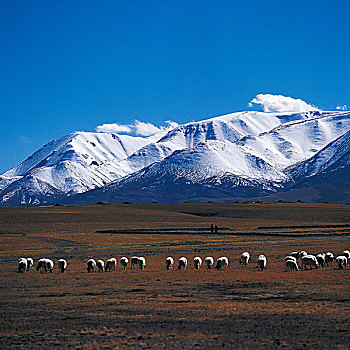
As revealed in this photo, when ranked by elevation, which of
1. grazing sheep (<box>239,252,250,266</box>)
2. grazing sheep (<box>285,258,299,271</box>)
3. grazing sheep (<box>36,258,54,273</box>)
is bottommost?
grazing sheep (<box>285,258,299,271</box>)

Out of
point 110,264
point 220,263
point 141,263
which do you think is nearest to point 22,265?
point 110,264

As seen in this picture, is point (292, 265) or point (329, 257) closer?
point (292, 265)

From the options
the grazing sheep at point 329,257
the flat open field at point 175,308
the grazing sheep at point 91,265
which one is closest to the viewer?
the flat open field at point 175,308

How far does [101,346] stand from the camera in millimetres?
13570

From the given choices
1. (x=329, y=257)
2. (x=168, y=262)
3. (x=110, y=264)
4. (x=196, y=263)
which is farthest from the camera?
(x=329, y=257)

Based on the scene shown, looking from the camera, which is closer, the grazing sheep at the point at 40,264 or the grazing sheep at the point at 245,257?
the grazing sheep at the point at 40,264

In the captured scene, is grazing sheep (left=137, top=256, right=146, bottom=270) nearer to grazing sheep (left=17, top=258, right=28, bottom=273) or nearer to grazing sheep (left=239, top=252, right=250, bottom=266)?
grazing sheep (left=239, top=252, right=250, bottom=266)

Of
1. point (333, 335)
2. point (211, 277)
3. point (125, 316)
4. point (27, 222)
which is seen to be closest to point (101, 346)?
point (125, 316)

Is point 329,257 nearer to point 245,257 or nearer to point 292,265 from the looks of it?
point 292,265

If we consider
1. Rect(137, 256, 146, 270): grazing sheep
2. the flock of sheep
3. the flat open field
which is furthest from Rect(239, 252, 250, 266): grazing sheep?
Rect(137, 256, 146, 270): grazing sheep

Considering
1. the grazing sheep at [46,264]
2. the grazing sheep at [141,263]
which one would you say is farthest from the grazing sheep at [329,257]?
the grazing sheep at [46,264]

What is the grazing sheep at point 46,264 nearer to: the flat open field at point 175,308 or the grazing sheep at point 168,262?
the flat open field at point 175,308

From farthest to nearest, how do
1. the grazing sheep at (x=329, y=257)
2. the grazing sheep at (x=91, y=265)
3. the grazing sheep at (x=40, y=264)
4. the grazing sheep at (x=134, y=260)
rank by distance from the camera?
the grazing sheep at (x=134, y=260) < the grazing sheep at (x=329, y=257) < the grazing sheep at (x=91, y=265) < the grazing sheep at (x=40, y=264)

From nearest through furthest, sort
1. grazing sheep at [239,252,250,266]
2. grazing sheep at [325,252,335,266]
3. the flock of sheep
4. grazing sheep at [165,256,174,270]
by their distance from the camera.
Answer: the flock of sheep < grazing sheep at [165,256,174,270] < grazing sheep at [325,252,335,266] < grazing sheep at [239,252,250,266]
